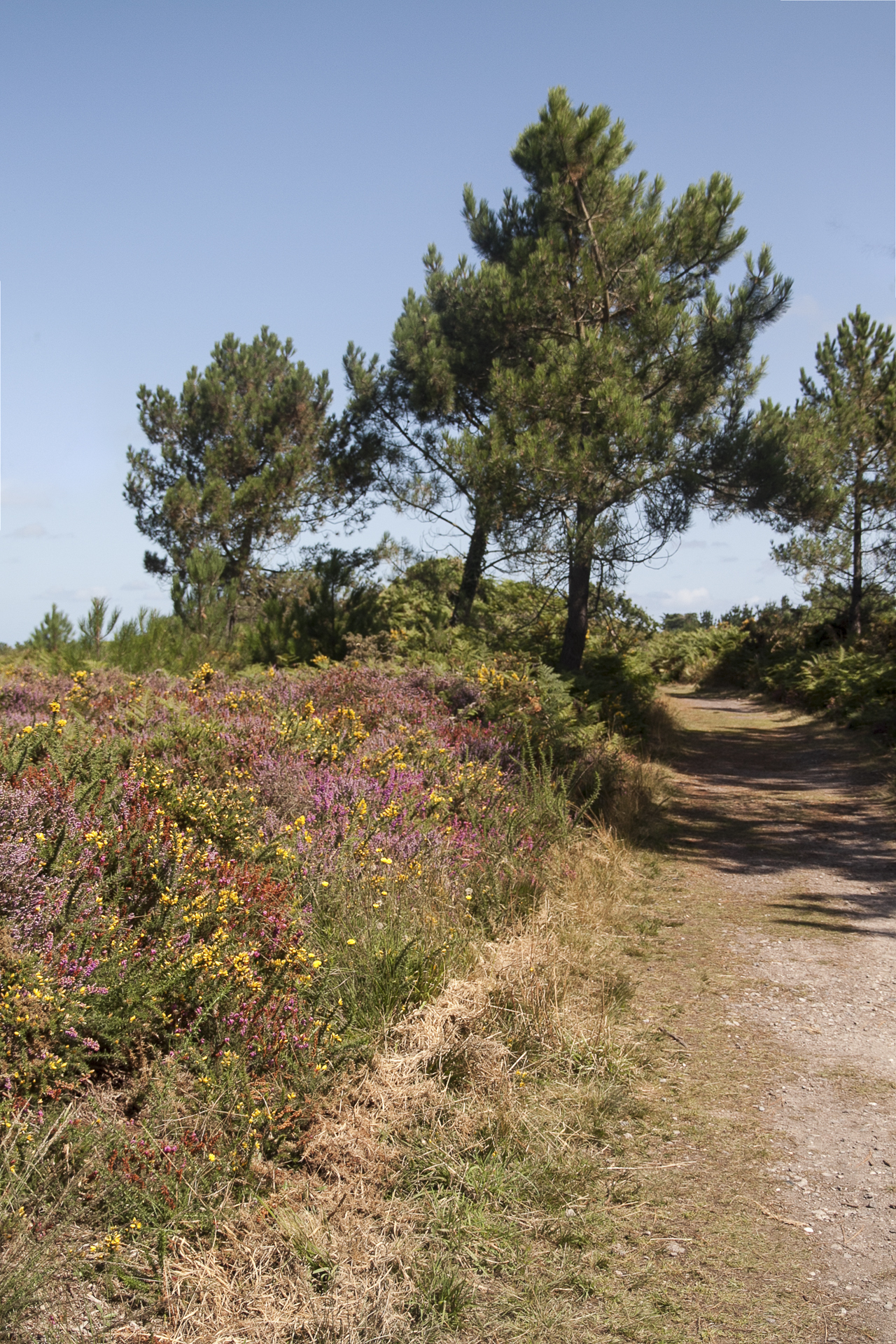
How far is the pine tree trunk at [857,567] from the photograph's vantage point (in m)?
19.1

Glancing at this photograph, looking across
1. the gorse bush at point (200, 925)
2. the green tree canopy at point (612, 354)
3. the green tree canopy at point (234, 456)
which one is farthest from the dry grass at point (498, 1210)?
the green tree canopy at point (234, 456)

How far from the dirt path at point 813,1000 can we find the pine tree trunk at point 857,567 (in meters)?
10.5

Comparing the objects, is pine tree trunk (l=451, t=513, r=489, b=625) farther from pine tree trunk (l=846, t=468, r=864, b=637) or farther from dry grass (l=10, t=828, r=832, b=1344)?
dry grass (l=10, t=828, r=832, b=1344)

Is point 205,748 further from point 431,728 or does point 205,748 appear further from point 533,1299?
point 533,1299

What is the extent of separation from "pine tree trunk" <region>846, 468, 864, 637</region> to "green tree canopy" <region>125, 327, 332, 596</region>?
11.5 m

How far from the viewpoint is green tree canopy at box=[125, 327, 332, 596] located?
18.7 meters

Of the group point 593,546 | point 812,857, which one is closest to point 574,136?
point 593,546

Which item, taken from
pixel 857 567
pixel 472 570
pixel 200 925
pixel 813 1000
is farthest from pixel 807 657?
pixel 200 925

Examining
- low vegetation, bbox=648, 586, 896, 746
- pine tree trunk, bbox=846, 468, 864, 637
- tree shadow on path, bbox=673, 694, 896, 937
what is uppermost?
pine tree trunk, bbox=846, 468, 864, 637

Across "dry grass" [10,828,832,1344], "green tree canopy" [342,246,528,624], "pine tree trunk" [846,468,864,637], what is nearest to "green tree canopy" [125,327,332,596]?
"green tree canopy" [342,246,528,624]

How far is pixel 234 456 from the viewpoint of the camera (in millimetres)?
19656

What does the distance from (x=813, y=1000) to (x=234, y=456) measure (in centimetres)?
1767

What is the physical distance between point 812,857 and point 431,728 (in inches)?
136

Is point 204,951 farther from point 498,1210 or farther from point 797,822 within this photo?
point 797,822
